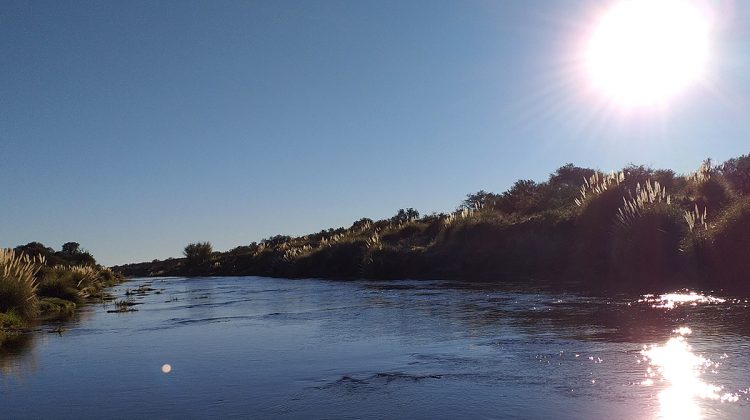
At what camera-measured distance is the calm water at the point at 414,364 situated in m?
4.53

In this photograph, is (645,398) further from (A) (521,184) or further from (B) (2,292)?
(A) (521,184)

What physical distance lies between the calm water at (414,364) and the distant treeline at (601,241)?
99.3 inches

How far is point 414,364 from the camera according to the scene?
6113mm

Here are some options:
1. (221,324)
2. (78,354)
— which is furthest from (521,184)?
(78,354)

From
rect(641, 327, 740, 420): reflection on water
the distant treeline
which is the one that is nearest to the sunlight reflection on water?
rect(641, 327, 740, 420): reflection on water

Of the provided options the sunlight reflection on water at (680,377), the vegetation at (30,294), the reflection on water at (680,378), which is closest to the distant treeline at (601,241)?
the sunlight reflection on water at (680,377)

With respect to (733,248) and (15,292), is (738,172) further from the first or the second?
(15,292)

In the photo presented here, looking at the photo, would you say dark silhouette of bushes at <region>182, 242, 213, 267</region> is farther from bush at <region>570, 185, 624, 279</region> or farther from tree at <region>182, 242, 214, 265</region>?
bush at <region>570, 185, 624, 279</region>

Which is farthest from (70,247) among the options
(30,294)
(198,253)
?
(30,294)

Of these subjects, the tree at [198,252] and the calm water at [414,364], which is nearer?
the calm water at [414,364]

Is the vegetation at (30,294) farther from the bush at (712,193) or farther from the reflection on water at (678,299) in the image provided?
the bush at (712,193)

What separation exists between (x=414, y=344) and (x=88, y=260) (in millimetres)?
32538

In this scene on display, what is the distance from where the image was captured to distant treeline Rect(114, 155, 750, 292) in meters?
12.5

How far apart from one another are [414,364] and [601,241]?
38.5 ft
